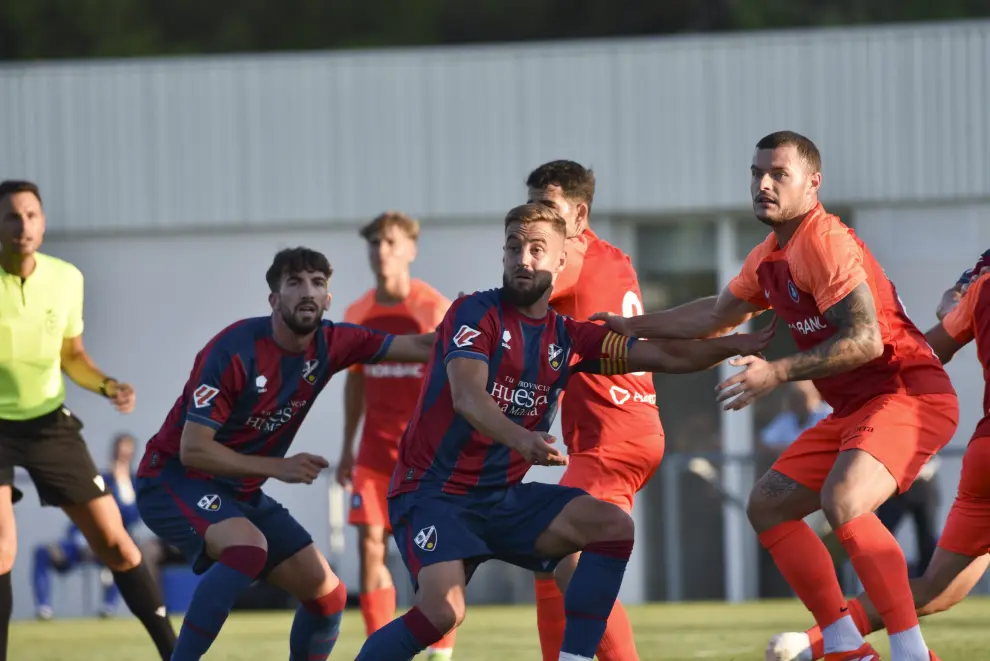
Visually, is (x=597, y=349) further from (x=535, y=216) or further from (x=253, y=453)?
(x=253, y=453)

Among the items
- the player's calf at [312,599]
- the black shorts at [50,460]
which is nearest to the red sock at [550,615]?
the player's calf at [312,599]

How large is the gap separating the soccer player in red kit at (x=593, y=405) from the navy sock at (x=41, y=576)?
8.92 metres

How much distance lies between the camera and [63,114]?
17.0 metres

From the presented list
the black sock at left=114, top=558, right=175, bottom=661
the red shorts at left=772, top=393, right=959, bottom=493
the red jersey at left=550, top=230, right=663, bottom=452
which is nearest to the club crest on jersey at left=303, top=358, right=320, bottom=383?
A: the red jersey at left=550, top=230, right=663, bottom=452

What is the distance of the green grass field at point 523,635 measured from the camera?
9.17 metres

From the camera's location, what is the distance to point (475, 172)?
16.4 m

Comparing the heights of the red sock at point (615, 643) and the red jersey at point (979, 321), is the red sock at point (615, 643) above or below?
below

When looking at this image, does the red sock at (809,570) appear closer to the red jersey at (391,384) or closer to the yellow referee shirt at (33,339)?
the red jersey at (391,384)

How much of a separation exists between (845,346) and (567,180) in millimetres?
1536

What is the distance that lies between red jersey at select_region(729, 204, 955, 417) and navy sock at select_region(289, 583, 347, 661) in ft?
7.13

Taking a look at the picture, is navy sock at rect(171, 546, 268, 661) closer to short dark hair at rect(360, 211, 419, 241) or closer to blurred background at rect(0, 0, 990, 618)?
short dark hair at rect(360, 211, 419, 241)

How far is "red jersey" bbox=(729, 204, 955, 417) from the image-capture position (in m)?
6.13

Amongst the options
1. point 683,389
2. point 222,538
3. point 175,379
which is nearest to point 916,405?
point 222,538

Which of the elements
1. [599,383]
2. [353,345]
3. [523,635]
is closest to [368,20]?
[523,635]
